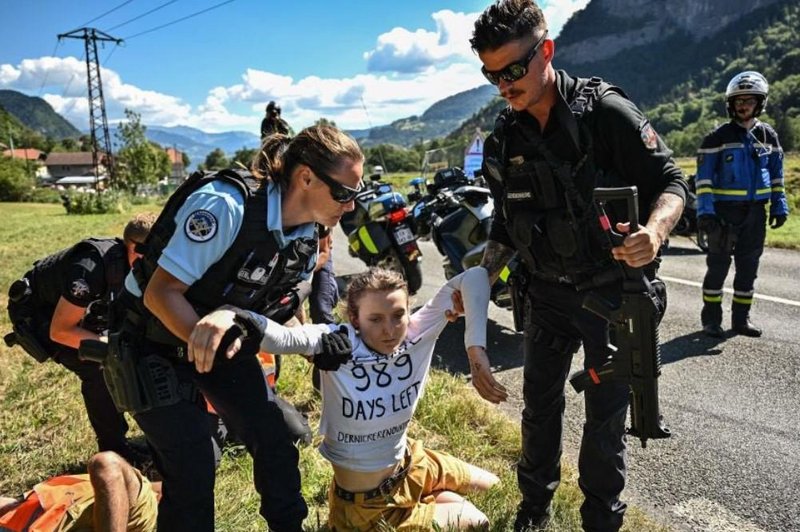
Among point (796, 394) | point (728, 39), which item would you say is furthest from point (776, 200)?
point (728, 39)

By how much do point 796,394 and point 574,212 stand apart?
289 cm

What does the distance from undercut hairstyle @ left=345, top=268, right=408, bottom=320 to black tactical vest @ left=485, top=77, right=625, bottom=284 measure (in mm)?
610

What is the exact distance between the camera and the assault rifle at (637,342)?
6.77 feet

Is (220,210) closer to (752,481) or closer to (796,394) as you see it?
(752,481)

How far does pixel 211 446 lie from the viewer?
223 cm

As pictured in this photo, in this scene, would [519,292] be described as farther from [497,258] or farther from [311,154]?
[311,154]

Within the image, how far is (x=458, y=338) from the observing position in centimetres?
583

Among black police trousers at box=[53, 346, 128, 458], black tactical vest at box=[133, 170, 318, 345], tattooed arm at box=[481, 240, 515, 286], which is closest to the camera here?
black tactical vest at box=[133, 170, 318, 345]

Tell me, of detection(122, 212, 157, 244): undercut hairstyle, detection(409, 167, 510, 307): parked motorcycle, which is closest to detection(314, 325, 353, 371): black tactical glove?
detection(122, 212, 157, 244): undercut hairstyle

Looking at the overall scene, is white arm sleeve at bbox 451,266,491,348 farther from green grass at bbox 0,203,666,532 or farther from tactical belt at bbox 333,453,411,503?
green grass at bbox 0,203,666,532

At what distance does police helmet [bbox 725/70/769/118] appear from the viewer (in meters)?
5.08

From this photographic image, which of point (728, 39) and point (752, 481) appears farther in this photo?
point (728, 39)

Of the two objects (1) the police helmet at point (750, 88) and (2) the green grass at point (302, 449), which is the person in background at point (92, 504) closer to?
(2) the green grass at point (302, 449)

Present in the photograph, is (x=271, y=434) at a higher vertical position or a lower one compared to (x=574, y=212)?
lower
